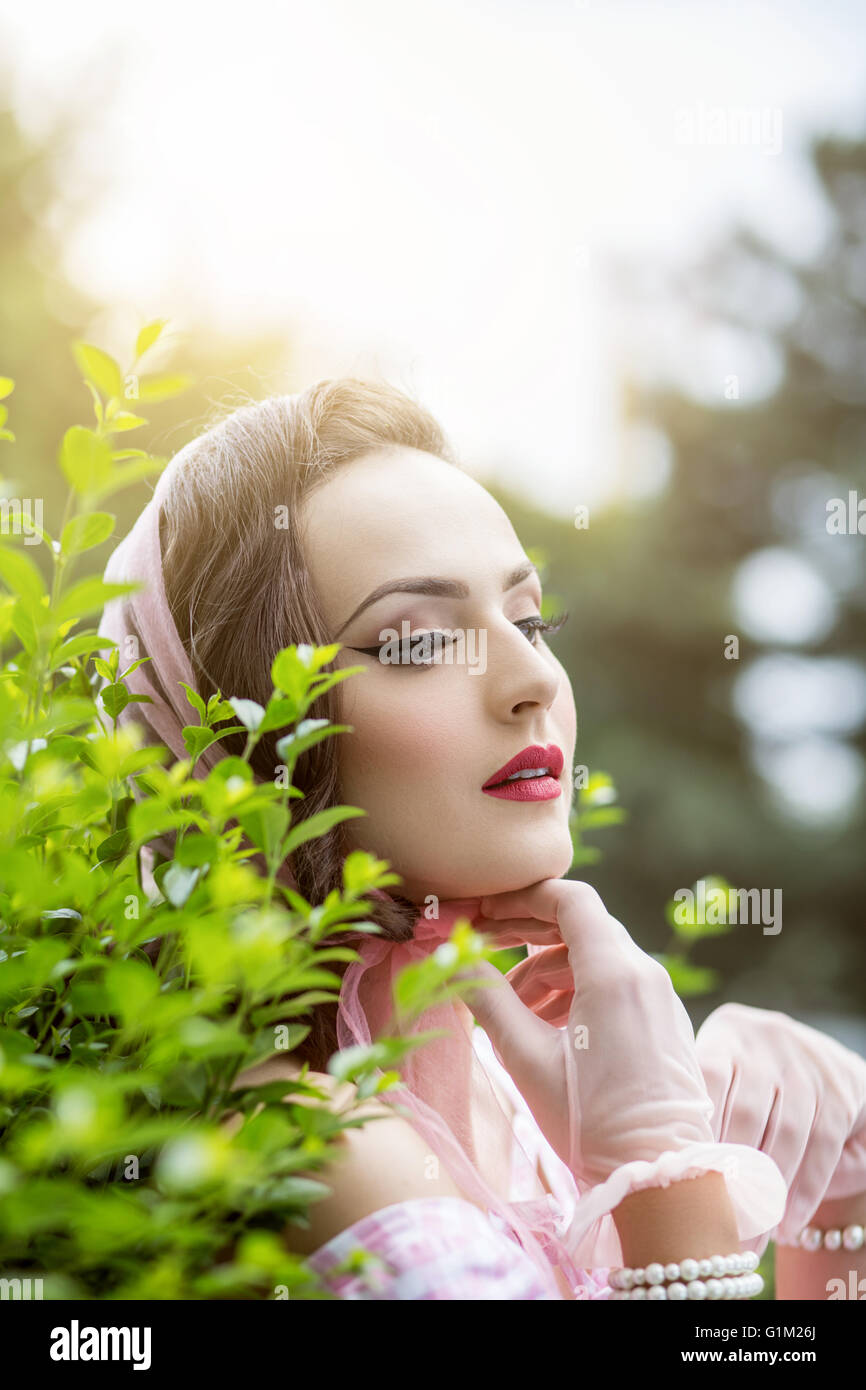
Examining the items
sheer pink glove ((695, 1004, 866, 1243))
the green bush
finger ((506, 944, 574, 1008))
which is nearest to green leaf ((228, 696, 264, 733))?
the green bush

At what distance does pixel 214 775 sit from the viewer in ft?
2.87

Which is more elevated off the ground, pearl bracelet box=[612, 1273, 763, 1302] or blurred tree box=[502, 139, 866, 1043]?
blurred tree box=[502, 139, 866, 1043]

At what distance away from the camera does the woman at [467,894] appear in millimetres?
1195

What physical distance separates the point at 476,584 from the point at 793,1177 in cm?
89

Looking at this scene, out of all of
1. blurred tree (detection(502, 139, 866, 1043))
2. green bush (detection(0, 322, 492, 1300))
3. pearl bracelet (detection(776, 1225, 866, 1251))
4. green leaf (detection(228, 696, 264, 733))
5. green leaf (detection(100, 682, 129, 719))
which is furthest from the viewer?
blurred tree (detection(502, 139, 866, 1043))

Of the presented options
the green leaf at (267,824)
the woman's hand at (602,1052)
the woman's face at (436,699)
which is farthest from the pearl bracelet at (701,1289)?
the green leaf at (267,824)

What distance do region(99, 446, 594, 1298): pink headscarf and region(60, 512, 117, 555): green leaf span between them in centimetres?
51

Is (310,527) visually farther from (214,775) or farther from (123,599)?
(214,775)

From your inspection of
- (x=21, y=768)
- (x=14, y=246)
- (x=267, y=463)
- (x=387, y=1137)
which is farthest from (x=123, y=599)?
(x=14, y=246)

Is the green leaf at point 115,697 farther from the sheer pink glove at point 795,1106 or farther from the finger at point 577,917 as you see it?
the sheer pink glove at point 795,1106

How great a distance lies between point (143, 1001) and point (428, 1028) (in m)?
0.79

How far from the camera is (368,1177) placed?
1.10 m

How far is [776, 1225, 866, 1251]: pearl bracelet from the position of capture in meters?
1.55

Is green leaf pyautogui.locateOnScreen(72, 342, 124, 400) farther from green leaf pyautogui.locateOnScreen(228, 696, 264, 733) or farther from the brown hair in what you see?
the brown hair
